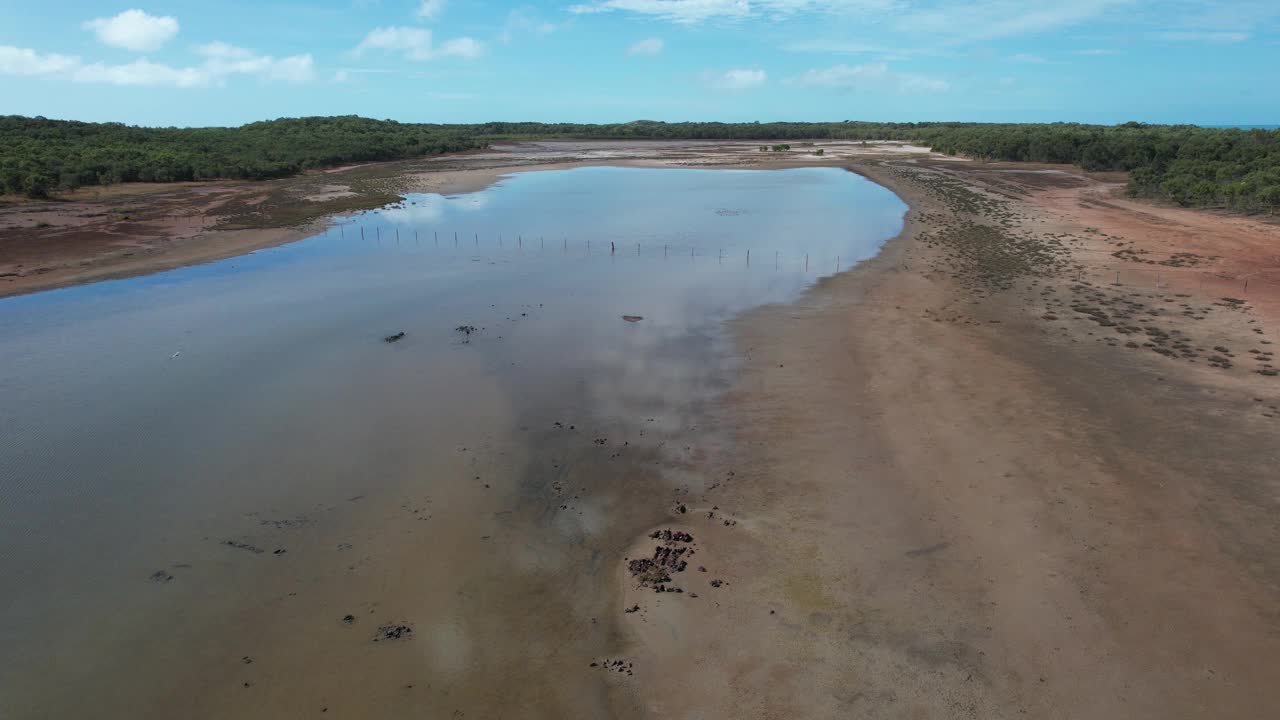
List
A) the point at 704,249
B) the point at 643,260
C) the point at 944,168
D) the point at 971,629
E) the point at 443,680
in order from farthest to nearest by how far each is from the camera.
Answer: the point at 944,168, the point at 704,249, the point at 643,260, the point at 971,629, the point at 443,680

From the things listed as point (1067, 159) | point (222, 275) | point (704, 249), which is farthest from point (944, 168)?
point (222, 275)

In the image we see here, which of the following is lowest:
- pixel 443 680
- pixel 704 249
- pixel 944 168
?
pixel 443 680

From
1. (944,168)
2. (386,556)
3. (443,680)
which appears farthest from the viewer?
(944,168)

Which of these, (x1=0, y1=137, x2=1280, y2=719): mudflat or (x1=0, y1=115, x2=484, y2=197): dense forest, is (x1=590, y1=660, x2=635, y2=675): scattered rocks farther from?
(x1=0, y1=115, x2=484, y2=197): dense forest

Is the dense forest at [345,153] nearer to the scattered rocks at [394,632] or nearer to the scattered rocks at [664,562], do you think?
the scattered rocks at [664,562]

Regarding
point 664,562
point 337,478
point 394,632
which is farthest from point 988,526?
point 337,478

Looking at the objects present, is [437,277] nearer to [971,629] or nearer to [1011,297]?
[1011,297]

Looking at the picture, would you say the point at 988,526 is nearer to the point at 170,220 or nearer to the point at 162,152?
the point at 170,220
